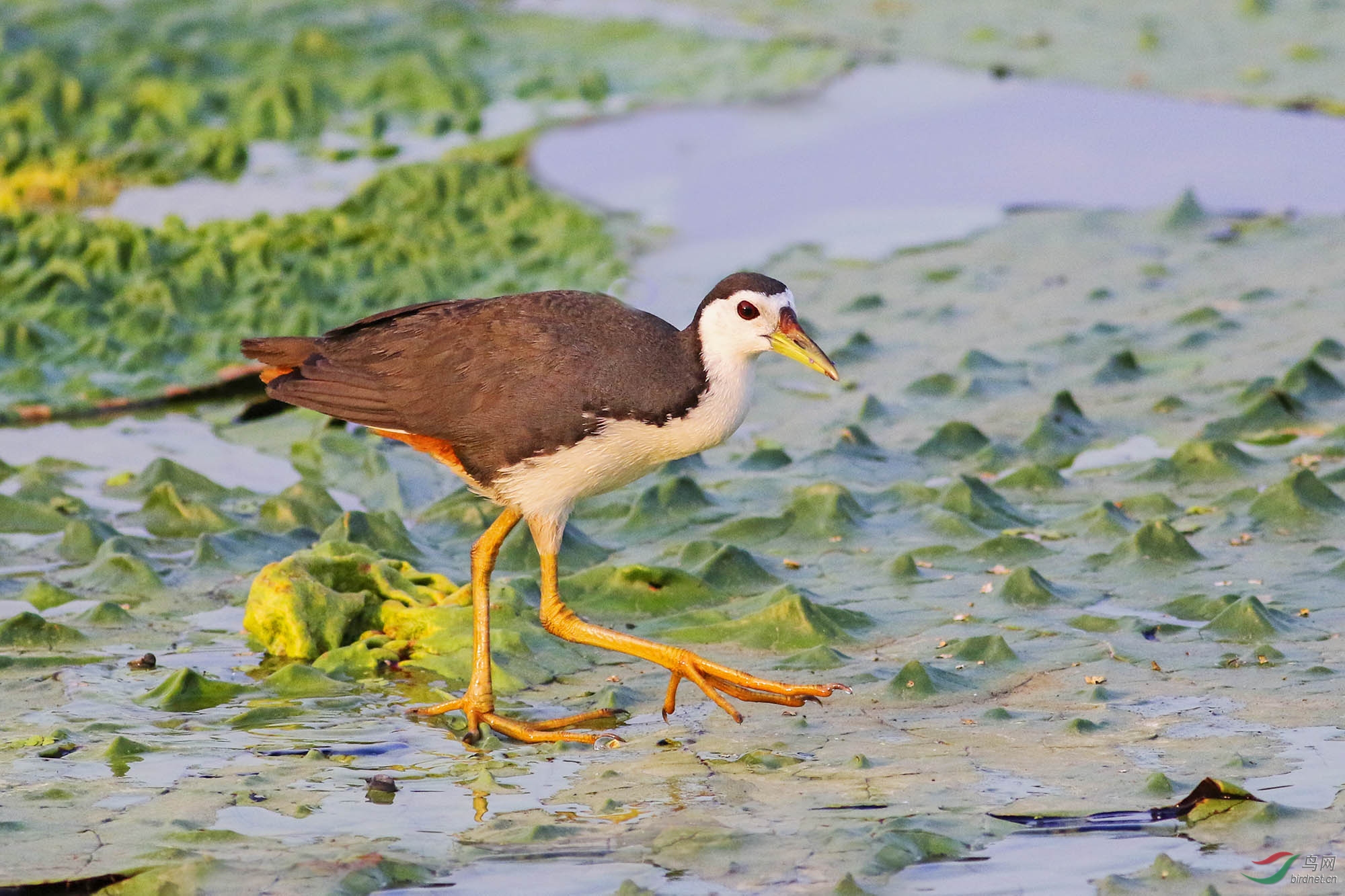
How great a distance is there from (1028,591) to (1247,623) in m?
0.65

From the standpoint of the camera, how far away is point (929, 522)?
6160mm

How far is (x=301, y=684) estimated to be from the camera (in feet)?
16.7

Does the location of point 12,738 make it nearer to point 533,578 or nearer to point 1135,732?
point 533,578

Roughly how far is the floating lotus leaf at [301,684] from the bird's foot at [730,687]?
36.3 inches

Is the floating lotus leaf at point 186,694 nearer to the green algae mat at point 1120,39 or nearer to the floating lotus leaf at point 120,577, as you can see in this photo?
the floating lotus leaf at point 120,577

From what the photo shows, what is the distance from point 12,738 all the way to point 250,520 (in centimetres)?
182

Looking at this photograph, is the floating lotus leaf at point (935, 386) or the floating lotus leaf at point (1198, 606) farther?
the floating lotus leaf at point (935, 386)

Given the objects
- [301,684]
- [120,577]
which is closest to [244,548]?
[120,577]

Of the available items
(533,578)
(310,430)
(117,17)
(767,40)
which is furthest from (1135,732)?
(117,17)

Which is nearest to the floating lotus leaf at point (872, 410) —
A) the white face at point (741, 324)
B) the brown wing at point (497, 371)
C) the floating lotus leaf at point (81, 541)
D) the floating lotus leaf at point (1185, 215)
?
the brown wing at point (497, 371)

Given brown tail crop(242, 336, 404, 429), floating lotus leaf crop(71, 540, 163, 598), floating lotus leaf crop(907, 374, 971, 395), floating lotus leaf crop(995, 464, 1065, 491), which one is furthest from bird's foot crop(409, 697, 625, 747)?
floating lotus leaf crop(907, 374, 971, 395)

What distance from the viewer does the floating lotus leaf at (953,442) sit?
6.82 m

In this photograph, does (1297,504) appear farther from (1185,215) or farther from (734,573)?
(1185,215)

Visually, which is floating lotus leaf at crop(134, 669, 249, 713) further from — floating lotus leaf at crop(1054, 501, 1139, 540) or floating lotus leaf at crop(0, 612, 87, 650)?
floating lotus leaf at crop(1054, 501, 1139, 540)
